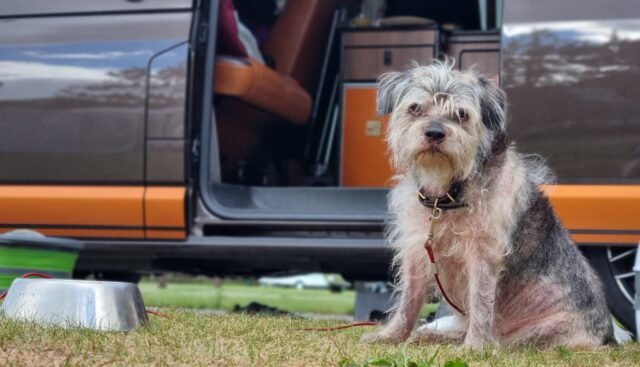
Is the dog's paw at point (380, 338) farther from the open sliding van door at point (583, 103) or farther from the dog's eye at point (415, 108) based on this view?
the open sliding van door at point (583, 103)

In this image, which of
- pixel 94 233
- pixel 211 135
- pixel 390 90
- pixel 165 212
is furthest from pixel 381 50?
pixel 390 90

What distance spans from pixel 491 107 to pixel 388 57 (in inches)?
105

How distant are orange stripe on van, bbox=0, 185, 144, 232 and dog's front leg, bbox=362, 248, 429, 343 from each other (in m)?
1.97

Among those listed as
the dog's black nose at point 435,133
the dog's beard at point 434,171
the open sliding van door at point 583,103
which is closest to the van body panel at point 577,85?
the open sliding van door at point 583,103

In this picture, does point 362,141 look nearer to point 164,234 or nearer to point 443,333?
point 164,234

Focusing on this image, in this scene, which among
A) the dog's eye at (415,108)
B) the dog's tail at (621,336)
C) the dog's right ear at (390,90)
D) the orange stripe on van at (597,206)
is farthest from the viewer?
the orange stripe on van at (597,206)

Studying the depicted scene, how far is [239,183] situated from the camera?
6.61 meters

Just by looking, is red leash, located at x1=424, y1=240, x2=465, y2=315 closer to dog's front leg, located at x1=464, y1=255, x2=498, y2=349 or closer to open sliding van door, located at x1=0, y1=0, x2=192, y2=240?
dog's front leg, located at x1=464, y1=255, x2=498, y2=349

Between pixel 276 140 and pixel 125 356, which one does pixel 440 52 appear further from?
pixel 125 356

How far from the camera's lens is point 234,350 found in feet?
12.2

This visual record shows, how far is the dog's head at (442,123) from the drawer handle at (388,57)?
8.16 ft

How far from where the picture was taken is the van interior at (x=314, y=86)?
604 centimetres

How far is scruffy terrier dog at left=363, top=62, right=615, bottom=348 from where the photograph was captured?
4.22m

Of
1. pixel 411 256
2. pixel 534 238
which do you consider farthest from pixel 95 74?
pixel 534 238
